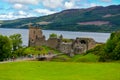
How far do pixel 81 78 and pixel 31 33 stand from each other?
305 feet

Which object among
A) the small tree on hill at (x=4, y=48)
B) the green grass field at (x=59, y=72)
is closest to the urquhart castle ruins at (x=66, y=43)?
the small tree on hill at (x=4, y=48)

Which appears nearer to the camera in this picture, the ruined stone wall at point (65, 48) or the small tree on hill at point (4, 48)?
the small tree on hill at point (4, 48)

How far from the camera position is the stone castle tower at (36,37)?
120375 mm

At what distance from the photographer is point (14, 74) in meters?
35.0

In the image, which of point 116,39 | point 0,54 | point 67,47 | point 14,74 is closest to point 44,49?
point 67,47

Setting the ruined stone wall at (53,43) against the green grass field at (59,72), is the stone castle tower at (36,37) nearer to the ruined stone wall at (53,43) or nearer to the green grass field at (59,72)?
the ruined stone wall at (53,43)

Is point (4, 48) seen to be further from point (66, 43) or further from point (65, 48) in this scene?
point (66, 43)

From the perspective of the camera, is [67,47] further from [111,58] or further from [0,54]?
[111,58]

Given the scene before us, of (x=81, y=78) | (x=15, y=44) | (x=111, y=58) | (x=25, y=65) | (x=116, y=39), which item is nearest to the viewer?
(x=81, y=78)

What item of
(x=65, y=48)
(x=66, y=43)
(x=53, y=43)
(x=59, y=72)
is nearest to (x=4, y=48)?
(x=53, y=43)

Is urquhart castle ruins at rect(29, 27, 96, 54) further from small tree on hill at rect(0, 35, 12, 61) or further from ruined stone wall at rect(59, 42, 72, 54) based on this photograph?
small tree on hill at rect(0, 35, 12, 61)

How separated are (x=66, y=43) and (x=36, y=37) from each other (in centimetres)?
1260

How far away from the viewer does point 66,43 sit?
11844 cm

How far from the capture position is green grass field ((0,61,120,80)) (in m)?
34.1
